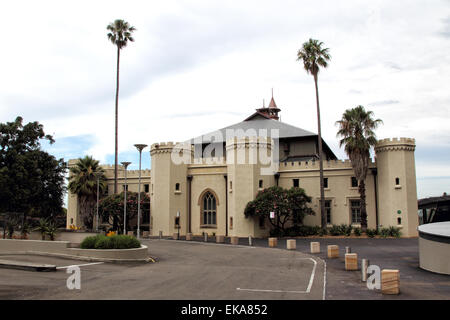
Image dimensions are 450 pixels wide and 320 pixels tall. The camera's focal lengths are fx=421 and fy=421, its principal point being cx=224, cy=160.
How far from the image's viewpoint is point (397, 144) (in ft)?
118

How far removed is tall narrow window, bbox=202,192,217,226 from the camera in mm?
41125

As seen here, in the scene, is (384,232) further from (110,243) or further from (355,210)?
(110,243)

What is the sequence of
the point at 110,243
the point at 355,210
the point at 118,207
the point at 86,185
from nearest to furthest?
1. the point at 110,243
2. the point at 355,210
3. the point at 118,207
4. the point at 86,185

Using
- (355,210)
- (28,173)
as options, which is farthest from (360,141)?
(28,173)

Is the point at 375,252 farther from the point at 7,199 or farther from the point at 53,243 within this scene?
the point at 7,199

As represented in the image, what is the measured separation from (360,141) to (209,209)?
15624 mm

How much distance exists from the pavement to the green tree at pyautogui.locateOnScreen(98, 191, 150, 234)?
16.4 m

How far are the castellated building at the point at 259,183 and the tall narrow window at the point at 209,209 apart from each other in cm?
9

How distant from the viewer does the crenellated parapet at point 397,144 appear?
35.9m

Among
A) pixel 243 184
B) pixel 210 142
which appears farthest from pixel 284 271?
pixel 210 142

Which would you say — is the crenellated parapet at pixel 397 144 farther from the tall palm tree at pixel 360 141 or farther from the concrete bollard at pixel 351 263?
the concrete bollard at pixel 351 263

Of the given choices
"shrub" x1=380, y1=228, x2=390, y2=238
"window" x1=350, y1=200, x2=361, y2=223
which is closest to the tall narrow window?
"window" x1=350, y1=200, x2=361, y2=223

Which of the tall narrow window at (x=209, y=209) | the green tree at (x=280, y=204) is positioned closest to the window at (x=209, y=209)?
the tall narrow window at (x=209, y=209)
